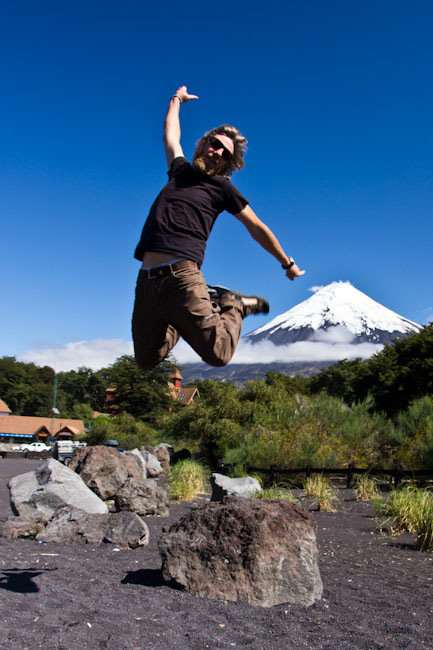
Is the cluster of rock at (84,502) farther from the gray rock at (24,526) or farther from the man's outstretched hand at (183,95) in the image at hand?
the man's outstretched hand at (183,95)

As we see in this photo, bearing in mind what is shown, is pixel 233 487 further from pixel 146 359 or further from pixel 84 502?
pixel 146 359

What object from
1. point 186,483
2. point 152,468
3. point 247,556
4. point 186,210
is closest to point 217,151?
point 186,210

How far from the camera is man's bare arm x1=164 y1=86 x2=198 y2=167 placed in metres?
3.73

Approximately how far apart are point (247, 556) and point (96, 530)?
3.70 m

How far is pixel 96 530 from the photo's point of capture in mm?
8578

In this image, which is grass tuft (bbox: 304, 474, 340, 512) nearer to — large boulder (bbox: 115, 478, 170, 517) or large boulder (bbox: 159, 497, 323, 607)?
large boulder (bbox: 115, 478, 170, 517)

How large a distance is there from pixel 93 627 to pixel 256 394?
21.6 meters

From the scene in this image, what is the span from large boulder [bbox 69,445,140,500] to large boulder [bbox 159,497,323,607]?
840 centimetres

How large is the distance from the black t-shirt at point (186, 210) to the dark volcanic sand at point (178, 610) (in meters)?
3.48

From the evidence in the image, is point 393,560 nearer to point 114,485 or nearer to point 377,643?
point 377,643

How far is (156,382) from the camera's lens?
4316 cm

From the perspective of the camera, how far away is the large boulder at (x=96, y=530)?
332 inches

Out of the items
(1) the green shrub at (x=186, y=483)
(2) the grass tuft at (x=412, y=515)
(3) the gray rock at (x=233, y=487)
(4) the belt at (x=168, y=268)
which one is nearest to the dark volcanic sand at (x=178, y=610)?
(2) the grass tuft at (x=412, y=515)

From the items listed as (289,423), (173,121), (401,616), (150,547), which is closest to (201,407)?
(289,423)
